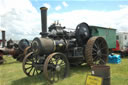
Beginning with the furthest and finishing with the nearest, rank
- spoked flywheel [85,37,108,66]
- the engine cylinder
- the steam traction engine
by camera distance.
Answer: spoked flywheel [85,37,108,66], the steam traction engine, the engine cylinder

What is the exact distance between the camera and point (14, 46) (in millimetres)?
12125

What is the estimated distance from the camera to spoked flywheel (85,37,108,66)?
561 centimetres

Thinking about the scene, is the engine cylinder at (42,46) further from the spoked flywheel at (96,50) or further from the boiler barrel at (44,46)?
the spoked flywheel at (96,50)

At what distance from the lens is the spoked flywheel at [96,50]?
18.4 feet

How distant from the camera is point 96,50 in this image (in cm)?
619

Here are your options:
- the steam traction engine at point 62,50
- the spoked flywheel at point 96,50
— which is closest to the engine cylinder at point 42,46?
the steam traction engine at point 62,50

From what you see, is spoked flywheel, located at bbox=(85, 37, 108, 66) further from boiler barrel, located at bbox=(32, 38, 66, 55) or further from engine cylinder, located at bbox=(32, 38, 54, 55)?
engine cylinder, located at bbox=(32, 38, 54, 55)

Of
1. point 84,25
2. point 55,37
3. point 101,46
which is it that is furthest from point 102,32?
point 55,37

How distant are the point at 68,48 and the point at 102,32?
3.31 metres

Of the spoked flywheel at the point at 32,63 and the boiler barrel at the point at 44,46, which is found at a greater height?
the boiler barrel at the point at 44,46

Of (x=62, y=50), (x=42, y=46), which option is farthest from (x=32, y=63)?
(x=62, y=50)

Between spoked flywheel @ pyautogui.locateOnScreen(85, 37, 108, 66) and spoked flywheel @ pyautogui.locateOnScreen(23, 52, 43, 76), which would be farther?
spoked flywheel @ pyautogui.locateOnScreen(85, 37, 108, 66)

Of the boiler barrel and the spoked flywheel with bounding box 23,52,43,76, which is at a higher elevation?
the boiler barrel

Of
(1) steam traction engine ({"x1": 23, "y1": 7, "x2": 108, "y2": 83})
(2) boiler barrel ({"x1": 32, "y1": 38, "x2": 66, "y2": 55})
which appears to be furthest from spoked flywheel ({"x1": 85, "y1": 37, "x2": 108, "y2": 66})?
(2) boiler barrel ({"x1": 32, "y1": 38, "x2": 66, "y2": 55})
